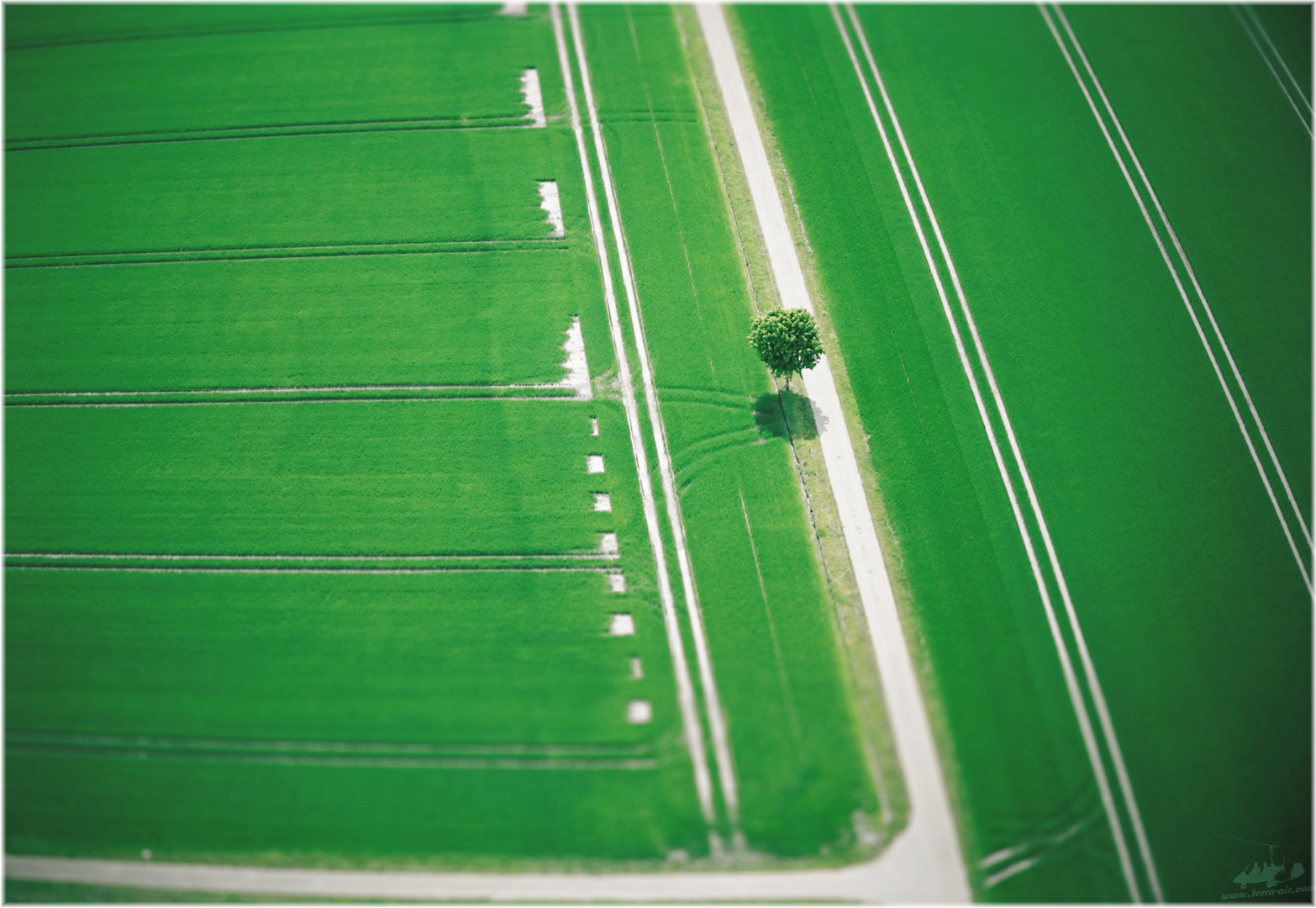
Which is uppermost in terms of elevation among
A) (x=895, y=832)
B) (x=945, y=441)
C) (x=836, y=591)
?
(x=945, y=441)

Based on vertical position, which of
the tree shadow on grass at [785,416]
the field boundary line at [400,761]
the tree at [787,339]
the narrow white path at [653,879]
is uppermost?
the tree at [787,339]

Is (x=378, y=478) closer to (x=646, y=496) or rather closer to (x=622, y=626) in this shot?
(x=646, y=496)

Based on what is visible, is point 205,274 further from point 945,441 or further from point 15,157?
point 945,441

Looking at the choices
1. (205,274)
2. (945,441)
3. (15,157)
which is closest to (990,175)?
(945,441)

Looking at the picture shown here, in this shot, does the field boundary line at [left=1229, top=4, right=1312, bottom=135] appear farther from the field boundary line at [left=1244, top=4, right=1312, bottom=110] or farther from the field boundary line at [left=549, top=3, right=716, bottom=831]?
the field boundary line at [left=549, top=3, right=716, bottom=831]

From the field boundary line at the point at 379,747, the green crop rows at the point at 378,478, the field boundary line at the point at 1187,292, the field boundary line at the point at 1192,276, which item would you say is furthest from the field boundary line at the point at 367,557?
the field boundary line at the point at 1192,276

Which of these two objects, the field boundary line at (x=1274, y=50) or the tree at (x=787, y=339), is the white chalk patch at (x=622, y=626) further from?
the field boundary line at (x=1274, y=50)
